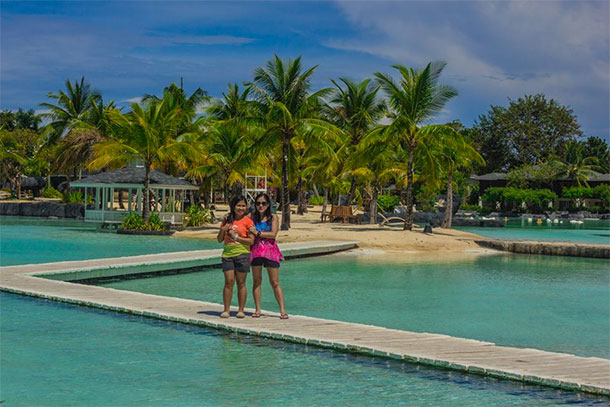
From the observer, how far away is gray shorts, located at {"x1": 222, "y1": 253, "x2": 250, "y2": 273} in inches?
380

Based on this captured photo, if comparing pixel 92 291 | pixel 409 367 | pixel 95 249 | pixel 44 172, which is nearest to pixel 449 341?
pixel 409 367

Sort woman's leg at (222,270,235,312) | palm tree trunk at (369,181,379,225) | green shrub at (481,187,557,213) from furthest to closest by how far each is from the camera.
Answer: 1. green shrub at (481,187,557,213)
2. palm tree trunk at (369,181,379,225)
3. woman's leg at (222,270,235,312)

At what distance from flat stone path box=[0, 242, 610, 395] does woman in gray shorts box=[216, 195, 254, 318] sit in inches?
24.0

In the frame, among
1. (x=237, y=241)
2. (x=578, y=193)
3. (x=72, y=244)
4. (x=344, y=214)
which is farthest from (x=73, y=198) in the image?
(x=578, y=193)

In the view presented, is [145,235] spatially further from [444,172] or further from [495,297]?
[495,297]

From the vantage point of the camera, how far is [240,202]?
955 centimetres

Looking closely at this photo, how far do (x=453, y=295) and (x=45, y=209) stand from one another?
36.4 metres

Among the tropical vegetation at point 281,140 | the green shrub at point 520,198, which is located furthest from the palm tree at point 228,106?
the green shrub at point 520,198

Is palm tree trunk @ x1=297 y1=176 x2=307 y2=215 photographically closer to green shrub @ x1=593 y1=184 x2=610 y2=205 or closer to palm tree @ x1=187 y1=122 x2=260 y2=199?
palm tree @ x1=187 y1=122 x2=260 y2=199

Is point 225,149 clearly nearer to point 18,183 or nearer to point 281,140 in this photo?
point 281,140

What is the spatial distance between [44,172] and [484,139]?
51.3m

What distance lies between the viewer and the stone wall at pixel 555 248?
83.7 ft

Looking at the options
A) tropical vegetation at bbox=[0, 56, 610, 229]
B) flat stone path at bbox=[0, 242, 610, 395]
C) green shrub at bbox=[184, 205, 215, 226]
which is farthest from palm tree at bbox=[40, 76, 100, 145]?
flat stone path at bbox=[0, 242, 610, 395]

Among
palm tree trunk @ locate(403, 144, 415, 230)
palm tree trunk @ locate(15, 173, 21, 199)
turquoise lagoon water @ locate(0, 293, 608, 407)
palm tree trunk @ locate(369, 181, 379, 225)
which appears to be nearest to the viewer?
turquoise lagoon water @ locate(0, 293, 608, 407)
